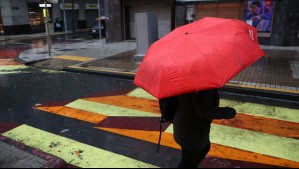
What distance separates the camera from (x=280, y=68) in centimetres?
923

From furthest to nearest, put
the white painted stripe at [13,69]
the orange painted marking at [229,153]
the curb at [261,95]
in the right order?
the white painted stripe at [13,69] < the curb at [261,95] < the orange painted marking at [229,153]

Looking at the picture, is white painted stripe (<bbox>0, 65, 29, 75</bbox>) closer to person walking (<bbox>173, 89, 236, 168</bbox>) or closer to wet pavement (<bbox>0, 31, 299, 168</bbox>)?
wet pavement (<bbox>0, 31, 299, 168</bbox>)

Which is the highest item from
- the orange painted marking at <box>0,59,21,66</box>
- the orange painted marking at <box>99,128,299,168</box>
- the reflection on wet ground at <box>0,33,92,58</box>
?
the reflection on wet ground at <box>0,33,92,58</box>

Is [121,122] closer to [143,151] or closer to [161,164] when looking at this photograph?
[143,151]

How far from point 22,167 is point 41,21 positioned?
28.8 metres

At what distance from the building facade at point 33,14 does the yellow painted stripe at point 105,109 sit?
21.2 metres

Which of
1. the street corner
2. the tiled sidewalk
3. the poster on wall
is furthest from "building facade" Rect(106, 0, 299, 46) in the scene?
the tiled sidewalk

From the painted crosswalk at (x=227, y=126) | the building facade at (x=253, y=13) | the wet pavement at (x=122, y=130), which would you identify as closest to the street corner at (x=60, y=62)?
the wet pavement at (x=122, y=130)

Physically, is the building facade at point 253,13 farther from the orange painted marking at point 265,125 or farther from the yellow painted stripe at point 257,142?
the yellow painted stripe at point 257,142

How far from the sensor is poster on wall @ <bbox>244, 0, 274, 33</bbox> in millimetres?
13836

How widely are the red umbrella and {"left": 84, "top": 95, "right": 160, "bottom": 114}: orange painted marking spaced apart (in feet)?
11.6

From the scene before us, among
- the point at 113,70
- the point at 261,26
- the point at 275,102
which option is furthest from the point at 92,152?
the point at 261,26

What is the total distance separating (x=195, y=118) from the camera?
2.68 meters

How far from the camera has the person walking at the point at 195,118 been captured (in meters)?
2.56
